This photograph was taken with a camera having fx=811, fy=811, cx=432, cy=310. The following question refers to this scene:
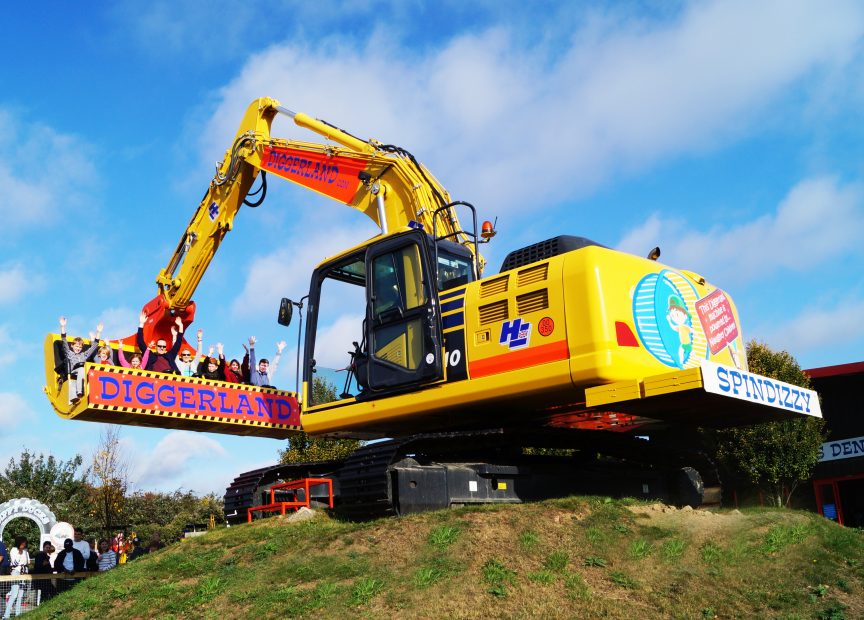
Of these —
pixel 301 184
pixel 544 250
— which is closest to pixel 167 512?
pixel 301 184

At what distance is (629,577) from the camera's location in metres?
7.25

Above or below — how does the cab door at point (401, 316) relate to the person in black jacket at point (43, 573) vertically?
above

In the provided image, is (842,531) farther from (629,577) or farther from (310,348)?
(310,348)

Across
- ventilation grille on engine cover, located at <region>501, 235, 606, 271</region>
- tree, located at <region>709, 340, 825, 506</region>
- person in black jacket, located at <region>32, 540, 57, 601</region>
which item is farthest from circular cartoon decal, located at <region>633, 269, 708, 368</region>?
tree, located at <region>709, 340, 825, 506</region>

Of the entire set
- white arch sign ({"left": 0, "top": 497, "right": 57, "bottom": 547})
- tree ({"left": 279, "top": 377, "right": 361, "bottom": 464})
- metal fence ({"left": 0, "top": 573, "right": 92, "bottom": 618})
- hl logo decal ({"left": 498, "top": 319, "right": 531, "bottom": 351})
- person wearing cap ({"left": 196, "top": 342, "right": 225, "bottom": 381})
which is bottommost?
metal fence ({"left": 0, "top": 573, "right": 92, "bottom": 618})

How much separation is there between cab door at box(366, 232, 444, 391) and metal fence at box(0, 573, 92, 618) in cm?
757

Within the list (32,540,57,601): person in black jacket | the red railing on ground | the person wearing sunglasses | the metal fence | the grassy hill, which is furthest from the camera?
the person wearing sunglasses

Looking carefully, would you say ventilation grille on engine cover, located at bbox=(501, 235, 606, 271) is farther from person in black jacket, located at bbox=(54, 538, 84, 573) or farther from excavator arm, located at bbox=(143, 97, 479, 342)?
person in black jacket, located at bbox=(54, 538, 84, 573)

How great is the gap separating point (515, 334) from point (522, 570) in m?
3.00

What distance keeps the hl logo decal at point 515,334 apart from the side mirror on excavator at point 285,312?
3745mm

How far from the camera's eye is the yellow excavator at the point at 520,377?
910cm

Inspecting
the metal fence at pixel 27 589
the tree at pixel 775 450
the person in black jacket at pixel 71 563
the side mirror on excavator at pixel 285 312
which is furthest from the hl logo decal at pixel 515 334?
the tree at pixel 775 450

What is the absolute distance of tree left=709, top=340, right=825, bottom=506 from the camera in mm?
23516

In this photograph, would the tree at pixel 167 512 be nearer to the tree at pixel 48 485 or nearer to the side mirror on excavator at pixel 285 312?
the tree at pixel 48 485
